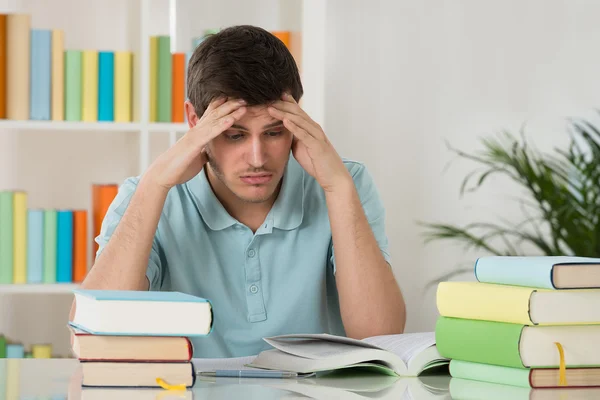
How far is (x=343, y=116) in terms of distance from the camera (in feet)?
10.9

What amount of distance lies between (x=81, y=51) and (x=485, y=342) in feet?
6.65

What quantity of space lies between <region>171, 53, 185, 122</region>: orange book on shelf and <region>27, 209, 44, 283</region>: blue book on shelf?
0.54 metres

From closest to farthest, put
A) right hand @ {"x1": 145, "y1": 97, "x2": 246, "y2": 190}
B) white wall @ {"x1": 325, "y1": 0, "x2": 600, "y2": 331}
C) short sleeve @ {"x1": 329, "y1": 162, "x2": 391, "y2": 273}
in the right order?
1. right hand @ {"x1": 145, "y1": 97, "x2": 246, "y2": 190}
2. short sleeve @ {"x1": 329, "y1": 162, "x2": 391, "y2": 273}
3. white wall @ {"x1": 325, "y1": 0, "x2": 600, "y2": 331}

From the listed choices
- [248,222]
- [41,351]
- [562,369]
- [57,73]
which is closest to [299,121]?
[248,222]

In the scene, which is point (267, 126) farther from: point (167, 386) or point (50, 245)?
point (50, 245)

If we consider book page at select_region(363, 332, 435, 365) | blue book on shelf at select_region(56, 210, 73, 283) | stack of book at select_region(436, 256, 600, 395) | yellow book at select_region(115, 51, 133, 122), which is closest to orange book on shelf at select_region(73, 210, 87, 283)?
blue book on shelf at select_region(56, 210, 73, 283)

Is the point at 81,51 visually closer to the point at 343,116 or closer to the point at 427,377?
the point at 343,116

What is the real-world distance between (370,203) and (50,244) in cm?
130

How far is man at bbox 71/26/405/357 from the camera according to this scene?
159 centimetres

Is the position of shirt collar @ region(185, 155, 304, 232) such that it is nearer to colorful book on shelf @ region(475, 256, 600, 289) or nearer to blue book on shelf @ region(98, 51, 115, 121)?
colorful book on shelf @ region(475, 256, 600, 289)

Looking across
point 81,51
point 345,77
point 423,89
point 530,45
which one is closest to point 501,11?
point 530,45

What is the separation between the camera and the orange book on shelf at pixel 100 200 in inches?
106

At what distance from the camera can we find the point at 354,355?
108cm

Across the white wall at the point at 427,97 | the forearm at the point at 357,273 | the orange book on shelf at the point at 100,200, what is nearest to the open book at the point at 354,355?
the forearm at the point at 357,273
